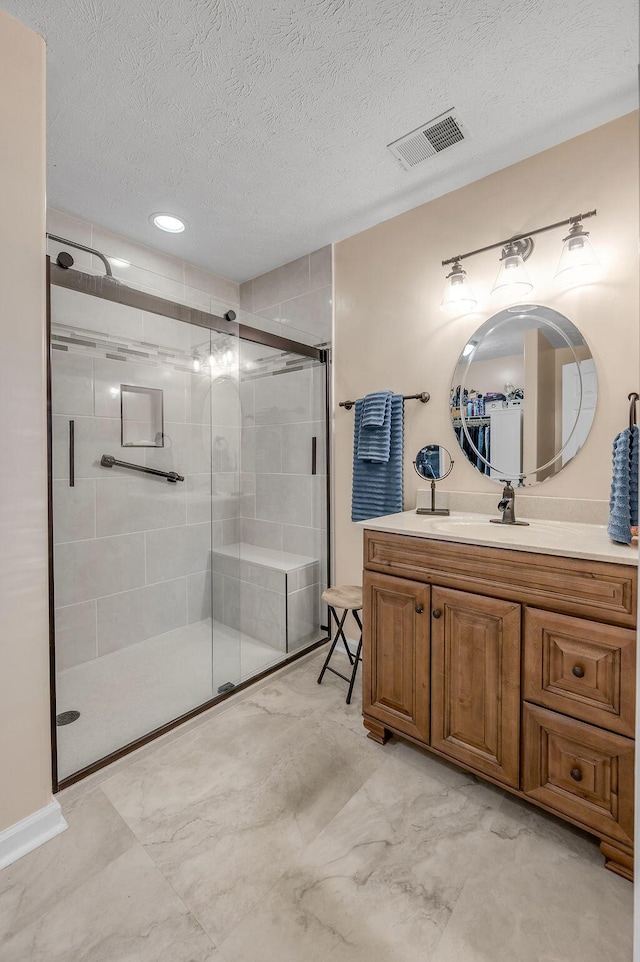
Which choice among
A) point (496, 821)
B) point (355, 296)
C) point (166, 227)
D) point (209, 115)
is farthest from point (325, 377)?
point (496, 821)

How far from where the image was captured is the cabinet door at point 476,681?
143 cm

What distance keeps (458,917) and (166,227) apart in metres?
3.02

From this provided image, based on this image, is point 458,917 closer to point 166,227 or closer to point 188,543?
point 188,543

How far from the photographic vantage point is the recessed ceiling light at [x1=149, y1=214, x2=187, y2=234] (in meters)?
2.31

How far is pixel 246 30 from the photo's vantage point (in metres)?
1.36

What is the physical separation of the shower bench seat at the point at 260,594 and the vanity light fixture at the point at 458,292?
5.23ft

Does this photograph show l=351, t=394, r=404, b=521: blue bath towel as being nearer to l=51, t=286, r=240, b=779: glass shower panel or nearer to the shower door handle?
l=51, t=286, r=240, b=779: glass shower panel

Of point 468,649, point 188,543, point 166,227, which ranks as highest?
point 166,227

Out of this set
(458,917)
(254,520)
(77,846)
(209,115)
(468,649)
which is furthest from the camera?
(254,520)

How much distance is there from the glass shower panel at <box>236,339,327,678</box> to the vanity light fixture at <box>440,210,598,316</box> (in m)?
0.89

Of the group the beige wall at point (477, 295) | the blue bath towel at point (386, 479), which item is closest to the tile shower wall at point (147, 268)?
the beige wall at point (477, 295)

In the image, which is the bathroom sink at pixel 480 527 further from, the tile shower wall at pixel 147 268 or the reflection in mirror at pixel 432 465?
the tile shower wall at pixel 147 268

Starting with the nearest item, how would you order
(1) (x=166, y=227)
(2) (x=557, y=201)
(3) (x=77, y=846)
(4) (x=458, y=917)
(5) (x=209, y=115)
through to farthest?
1. (4) (x=458, y=917)
2. (3) (x=77, y=846)
3. (5) (x=209, y=115)
4. (2) (x=557, y=201)
5. (1) (x=166, y=227)

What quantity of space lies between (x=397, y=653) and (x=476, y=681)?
1.04ft
